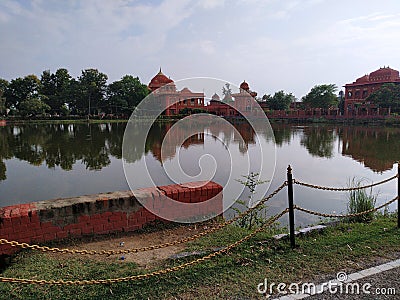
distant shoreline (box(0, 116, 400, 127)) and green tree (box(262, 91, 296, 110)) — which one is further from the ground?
green tree (box(262, 91, 296, 110))

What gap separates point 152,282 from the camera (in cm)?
231

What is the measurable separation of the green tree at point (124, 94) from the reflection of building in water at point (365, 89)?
25.8 metres

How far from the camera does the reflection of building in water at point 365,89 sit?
33969 mm

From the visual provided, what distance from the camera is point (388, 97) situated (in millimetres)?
30672

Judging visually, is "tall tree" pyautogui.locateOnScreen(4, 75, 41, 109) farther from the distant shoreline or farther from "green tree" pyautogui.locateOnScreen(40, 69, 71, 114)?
the distant shoreline

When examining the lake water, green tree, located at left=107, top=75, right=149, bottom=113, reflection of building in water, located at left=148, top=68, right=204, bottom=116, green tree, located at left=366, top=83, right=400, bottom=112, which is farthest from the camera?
green tree, located at left=107, top=75, right=149, bottom=113

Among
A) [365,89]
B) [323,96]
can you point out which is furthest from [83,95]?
[365,89]

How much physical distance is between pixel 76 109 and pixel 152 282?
43548 millimetres

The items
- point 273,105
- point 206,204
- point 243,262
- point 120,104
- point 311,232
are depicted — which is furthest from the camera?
point 273,105

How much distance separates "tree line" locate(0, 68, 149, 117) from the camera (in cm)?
3950

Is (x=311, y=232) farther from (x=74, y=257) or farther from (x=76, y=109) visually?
(x=76, y=109)

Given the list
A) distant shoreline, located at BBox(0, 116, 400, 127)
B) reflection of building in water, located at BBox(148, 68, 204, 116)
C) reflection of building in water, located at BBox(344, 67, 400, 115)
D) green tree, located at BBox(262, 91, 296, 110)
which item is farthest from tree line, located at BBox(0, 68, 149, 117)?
Result: reflection of building in water, located at BBox(148, 68, 204, 116)

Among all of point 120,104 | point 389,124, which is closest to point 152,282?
point 389,124

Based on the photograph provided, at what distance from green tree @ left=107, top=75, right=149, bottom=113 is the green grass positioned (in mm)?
38177
